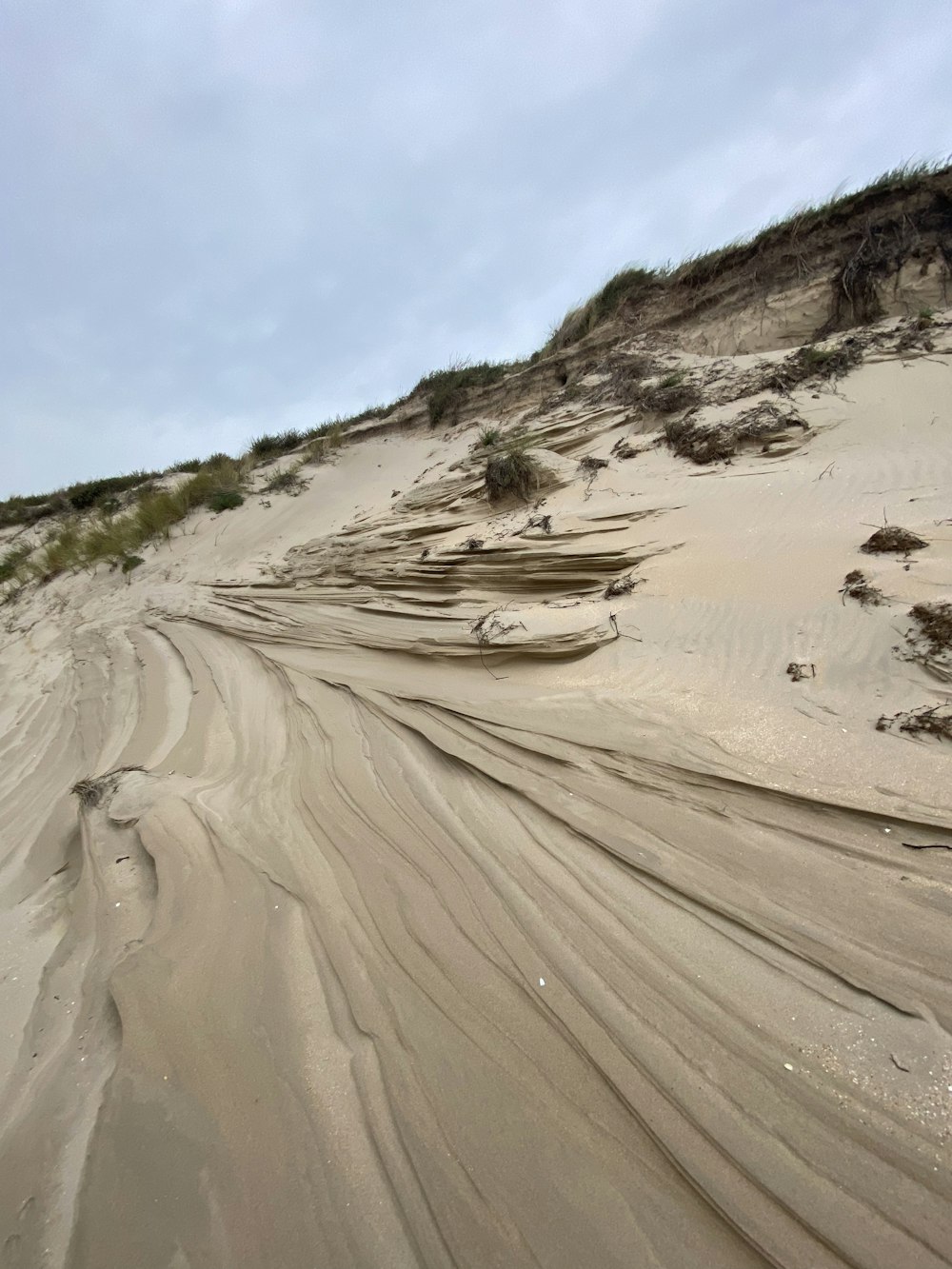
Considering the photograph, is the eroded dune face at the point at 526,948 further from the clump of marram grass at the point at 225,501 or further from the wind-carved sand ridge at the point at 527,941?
the clump of marram grass at the point at 225,501

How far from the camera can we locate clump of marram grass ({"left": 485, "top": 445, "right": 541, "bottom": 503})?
6.21 metres

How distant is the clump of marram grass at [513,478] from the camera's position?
6215mm

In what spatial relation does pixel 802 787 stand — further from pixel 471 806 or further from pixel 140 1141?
pixel 140 1141

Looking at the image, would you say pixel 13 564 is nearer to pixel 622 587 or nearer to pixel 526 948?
pixel 622 587

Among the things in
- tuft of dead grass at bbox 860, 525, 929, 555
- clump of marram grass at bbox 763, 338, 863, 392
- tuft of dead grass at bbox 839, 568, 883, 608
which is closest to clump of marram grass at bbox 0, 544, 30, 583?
clump of marram grass at bbox 763, 338, 863, 392

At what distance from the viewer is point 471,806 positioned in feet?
7.72

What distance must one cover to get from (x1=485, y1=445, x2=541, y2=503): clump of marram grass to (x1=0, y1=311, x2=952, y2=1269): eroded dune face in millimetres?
2380

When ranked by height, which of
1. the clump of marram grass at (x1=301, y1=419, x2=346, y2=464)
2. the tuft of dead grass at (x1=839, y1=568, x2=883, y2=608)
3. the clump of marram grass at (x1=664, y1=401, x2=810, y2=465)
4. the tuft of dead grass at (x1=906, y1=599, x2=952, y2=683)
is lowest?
the tuft of dead grass at (x1=906, y1=599, x2=952, y2=683)

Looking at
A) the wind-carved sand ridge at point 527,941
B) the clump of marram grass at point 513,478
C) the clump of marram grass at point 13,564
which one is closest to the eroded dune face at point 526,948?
the wind-carved sand ridge at point 527,941

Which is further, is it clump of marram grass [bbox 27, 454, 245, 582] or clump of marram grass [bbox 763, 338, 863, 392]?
clump of marram grass [bbox 27, 454, 245, 582]

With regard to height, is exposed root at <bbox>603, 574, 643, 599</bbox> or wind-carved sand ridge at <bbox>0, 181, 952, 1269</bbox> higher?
exposed root at <bbox>603, 574, 643, 599</bbox>

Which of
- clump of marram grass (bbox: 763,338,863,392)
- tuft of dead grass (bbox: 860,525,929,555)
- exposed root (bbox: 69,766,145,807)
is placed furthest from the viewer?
clump of marram grass (bbox: 763,338,863,392)

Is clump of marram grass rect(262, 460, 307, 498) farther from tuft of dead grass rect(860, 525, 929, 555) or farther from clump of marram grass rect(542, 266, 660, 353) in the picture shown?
tuft of dead grass rect(860, 525, 929, 555)

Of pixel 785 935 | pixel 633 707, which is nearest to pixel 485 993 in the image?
pixel 785 935
